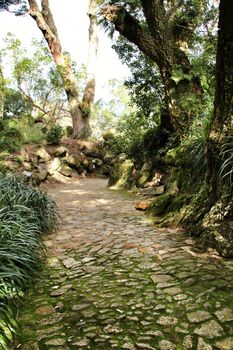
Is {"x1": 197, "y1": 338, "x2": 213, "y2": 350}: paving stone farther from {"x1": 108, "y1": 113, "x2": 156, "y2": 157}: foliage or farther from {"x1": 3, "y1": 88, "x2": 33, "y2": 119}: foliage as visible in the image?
{"x1": 3, "y1": 88, "x2": 33, "y2": 119}: foliage

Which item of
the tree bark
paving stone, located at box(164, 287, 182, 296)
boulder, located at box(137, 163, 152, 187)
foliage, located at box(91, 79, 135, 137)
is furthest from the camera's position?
foliage, located at box(91, 79, 135, 137)

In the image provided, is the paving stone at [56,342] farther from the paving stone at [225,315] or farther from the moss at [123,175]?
the moss at [123,175]

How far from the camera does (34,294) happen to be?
9.43 ft

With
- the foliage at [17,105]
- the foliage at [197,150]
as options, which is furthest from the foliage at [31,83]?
the foliage at [197,150]

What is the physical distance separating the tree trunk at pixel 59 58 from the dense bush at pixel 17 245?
9072mm

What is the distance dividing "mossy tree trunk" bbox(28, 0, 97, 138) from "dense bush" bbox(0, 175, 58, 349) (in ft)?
29.8

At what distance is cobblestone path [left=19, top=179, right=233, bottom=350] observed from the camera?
2.11 m

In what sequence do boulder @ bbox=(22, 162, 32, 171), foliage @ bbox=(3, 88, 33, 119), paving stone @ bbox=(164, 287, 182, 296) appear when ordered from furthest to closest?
foliage @ bbox=(3, 88, 33, 119)
boulder @ bbox=(22, 162, 32, 171)
paving stone @ bbox=(164, 287, 182, 296)

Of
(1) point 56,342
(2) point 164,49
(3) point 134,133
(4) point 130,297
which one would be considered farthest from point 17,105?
(1) point 56,342

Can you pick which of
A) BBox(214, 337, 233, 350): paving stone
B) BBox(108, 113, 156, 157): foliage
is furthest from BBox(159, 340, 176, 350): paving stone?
BBox(108, 113, 156, 157): foliage

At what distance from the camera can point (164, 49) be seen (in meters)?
7.05

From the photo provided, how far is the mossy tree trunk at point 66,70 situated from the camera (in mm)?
12836

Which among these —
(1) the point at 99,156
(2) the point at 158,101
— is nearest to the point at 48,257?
(2) the point at 158,101

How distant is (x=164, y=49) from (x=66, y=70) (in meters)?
7.25
